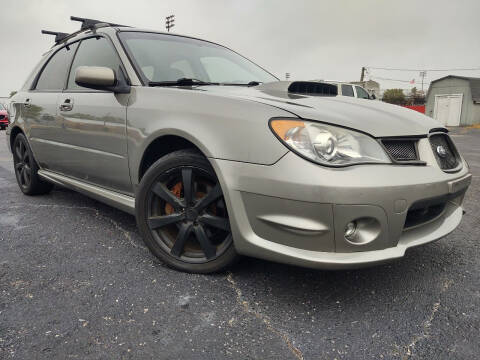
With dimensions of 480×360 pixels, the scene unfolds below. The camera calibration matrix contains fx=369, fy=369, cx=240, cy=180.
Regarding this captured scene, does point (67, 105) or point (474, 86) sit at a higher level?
point (67, 105)

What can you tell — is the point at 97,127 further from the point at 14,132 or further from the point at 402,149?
the point at 14,132

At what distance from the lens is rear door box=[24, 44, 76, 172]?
314 centimetres

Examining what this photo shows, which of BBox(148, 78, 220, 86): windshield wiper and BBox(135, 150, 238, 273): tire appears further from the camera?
BBox(148, 78, 220, 86): windshield wiper

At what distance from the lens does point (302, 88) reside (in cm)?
238

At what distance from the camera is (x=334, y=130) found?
1708mm

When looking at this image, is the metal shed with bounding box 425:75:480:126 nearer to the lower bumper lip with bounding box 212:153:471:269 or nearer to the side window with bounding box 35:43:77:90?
the side window with bounding box 35:43:77:90

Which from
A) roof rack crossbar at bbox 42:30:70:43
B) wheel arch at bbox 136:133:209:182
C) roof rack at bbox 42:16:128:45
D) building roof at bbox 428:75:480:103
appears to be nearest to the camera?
wheel arch at bbox 136:133:209:182

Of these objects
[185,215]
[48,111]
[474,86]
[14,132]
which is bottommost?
[474,86]

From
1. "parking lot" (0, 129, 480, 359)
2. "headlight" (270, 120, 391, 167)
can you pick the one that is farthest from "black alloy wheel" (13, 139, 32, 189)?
"headlight" (270, 120, 391, 167)

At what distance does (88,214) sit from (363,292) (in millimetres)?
2425

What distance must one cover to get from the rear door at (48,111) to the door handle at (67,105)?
0.34 feet

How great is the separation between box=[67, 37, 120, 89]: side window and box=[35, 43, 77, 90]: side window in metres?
0.16

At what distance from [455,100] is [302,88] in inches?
1122

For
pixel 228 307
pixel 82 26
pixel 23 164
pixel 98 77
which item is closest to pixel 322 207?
pixel 228 307
